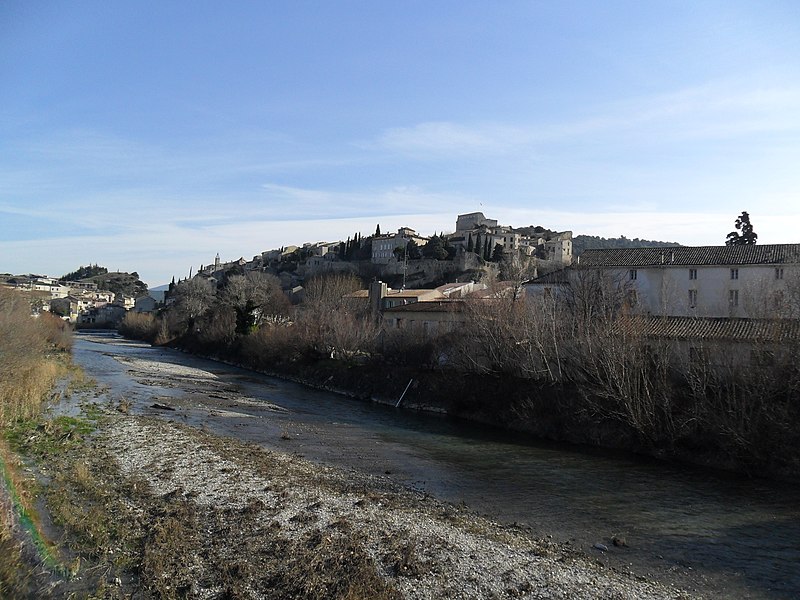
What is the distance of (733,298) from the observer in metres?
34.1

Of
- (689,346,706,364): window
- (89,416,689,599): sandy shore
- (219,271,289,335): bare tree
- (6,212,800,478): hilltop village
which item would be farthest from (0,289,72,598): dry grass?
(689,346,706,364): window

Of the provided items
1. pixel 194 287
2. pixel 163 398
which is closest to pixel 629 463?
pixel 163 398

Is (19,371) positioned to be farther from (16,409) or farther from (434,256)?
(434,256)

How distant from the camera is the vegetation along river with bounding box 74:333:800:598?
11.2 meters

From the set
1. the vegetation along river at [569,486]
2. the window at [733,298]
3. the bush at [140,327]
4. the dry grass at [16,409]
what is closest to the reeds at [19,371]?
the dry grass at [16,409]

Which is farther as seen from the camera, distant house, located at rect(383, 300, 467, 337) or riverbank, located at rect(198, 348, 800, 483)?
distant house, located at rect(383, 300, 467, 337)

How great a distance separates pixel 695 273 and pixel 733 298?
9.93 feet

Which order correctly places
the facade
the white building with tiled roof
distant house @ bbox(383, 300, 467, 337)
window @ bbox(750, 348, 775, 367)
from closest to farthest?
window @ bbox(750, 348, 775, 367) → the white building with tiled roof → distant house @ bbox(383, 300, 467, 337) → the facade

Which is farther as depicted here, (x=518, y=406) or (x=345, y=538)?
(x=518, y=406)

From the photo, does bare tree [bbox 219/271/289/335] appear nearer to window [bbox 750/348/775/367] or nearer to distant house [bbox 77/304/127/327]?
window [bbox 750/348/775/367]

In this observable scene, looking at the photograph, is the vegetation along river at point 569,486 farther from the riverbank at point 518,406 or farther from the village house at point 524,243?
the village house at point 524,243

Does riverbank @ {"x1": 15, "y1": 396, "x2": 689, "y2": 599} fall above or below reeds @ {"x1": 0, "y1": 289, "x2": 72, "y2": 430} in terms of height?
below

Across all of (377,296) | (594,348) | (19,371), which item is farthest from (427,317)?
(19,371)

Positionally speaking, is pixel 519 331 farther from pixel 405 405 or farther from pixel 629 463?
pixel 629 463
